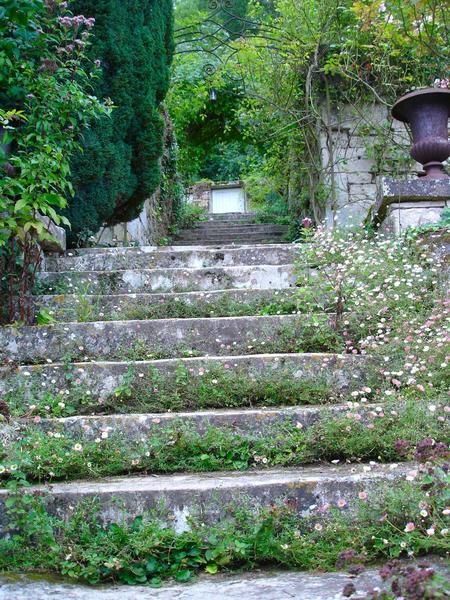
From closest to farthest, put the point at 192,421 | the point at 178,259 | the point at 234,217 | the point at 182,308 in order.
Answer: the point at 192,421, the point at 182,308, the point at 178,259, the point at 234,217

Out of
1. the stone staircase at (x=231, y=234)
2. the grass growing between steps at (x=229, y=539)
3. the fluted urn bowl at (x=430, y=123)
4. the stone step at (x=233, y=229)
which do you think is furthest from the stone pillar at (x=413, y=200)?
the stone step at (x=233, y=229)

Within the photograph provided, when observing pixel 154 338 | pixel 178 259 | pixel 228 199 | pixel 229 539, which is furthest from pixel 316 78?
pixel 228 199

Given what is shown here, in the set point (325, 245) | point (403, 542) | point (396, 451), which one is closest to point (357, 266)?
point (325, 245)

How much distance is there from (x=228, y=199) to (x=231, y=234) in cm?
714

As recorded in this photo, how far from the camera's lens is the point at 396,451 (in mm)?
2490

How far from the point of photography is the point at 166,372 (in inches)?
123

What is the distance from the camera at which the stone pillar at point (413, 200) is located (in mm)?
4566

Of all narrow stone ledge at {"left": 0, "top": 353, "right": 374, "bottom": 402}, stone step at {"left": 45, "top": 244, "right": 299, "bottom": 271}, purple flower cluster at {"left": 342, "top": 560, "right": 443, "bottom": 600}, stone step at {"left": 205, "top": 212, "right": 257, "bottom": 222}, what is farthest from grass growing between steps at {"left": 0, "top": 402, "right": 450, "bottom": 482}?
stone step at {"left": 205, "top": 212, "right": 257, "bottom": 222}

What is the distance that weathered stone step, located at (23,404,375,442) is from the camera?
2.74 metres

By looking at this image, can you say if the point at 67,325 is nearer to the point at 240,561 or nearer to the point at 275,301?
the point at 275,301

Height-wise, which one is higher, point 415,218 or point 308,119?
point 308,119

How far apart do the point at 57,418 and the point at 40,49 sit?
7.55 feet

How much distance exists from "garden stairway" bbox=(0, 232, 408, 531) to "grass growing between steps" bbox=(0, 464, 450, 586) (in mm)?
77

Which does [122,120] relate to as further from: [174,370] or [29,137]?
[174,370]
